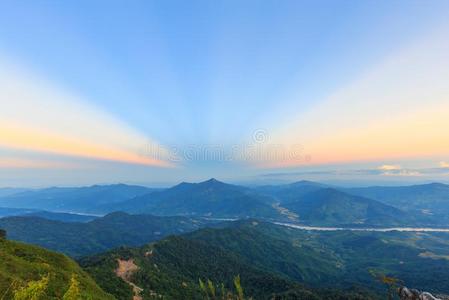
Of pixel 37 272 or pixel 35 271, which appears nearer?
pixel 35 271

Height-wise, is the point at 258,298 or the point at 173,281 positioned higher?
the point at 173,281

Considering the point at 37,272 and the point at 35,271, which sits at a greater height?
the point at 35,271

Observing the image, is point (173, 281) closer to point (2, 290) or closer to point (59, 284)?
point (59, 284)

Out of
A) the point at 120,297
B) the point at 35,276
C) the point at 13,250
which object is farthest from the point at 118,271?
the point at 35,276

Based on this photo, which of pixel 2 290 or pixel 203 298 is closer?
pixel 2 290

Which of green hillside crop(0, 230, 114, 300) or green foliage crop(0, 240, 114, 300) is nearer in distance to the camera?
green foliage crop(0, 240, 114, 300)

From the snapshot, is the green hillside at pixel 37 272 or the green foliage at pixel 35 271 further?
the green hillside at pixel 37 272

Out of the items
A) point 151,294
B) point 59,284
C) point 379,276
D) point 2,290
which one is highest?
point 379,276

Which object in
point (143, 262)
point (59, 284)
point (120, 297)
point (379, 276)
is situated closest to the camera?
point (379, 276)
